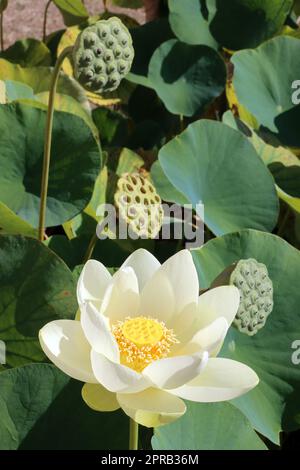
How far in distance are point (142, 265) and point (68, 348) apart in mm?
144

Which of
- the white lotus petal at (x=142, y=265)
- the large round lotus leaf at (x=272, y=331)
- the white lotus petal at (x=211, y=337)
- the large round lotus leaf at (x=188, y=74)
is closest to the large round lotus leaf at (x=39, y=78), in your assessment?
the large round lotus leaf at (x=188, y=74)

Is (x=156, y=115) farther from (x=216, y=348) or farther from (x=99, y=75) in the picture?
(x=216, y=348)

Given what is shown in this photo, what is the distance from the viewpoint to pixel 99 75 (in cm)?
97

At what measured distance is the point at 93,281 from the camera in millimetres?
802

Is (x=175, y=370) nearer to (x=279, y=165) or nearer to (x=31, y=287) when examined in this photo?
(x=31, y=287)

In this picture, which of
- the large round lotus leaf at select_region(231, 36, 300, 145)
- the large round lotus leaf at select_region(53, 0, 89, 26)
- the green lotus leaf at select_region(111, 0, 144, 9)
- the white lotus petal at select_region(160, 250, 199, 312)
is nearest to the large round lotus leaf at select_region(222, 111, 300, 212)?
the large round lotus leaf at select_region(231, 36, 300, 145)

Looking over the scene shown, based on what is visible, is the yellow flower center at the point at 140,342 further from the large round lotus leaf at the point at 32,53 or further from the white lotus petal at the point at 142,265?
the large round lotus leaf at the point at 32,53

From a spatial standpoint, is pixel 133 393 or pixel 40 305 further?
pixel 40 305

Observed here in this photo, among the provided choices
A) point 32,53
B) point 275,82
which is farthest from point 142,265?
point 32,53

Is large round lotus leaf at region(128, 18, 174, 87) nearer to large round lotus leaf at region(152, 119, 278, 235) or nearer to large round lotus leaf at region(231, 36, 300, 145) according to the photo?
large round lotus leaf at region(231, 36, 300, 145)

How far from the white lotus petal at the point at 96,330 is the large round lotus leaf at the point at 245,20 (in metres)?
1.25

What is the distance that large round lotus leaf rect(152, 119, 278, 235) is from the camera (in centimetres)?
137

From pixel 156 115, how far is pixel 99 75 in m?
0.94

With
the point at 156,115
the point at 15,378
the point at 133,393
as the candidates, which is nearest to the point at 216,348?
the point at 133,393
